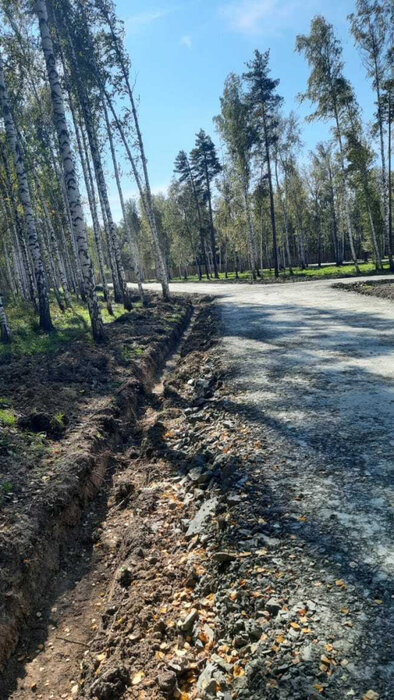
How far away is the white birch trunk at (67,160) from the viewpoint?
1093 cm

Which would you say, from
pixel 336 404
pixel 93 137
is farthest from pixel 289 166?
pixel 336 404

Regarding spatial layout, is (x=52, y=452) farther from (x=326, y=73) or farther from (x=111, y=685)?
(x=326, y=73)

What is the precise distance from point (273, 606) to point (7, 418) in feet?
16.5

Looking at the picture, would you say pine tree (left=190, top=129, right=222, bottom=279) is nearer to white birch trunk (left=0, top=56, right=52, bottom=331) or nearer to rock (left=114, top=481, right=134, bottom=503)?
white birch trunk (left=0, top=56, right=52, bottom=331)

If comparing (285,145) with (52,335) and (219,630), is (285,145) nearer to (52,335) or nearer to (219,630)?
(52,335)

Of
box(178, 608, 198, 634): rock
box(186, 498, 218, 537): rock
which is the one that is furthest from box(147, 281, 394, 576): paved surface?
box(178, 608, 198, 634): rock

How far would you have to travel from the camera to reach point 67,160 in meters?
11.5

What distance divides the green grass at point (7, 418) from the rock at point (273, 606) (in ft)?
15.9

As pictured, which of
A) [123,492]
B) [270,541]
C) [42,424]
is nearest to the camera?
[270,541]

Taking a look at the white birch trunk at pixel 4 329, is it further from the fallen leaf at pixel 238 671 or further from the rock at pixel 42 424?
the fallen leaf at pixel 238 671

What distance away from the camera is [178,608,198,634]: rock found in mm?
3072

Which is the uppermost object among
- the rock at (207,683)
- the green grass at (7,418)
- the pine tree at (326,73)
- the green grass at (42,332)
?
the pine tree at (326,73)

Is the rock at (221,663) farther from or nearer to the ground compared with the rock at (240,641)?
nearer to the ground

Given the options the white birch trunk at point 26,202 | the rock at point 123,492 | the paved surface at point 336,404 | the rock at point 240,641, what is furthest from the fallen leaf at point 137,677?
the white birch trunk at point 26,202
